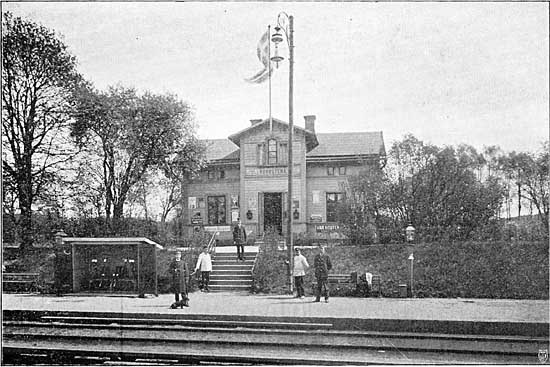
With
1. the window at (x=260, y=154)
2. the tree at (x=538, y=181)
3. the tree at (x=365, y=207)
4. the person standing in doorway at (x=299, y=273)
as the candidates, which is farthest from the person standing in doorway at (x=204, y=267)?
the tree at (x=538, y=181)

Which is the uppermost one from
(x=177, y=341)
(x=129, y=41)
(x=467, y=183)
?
(x=129, y=41)

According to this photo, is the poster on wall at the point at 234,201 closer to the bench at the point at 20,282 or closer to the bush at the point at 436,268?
the bush at the point at 436,268

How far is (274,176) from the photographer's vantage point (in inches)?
392

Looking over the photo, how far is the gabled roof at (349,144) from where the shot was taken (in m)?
9.20

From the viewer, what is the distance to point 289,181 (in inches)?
385

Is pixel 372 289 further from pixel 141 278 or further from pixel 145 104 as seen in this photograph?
pixel 145 104

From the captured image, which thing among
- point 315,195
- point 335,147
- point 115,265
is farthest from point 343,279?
point 115,265

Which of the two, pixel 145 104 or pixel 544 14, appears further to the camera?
pixel 145 104

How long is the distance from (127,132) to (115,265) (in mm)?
2668

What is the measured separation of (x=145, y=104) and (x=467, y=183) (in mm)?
6172

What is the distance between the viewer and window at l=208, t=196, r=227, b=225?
9.27 meters

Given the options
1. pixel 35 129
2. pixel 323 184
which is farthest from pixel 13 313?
pixel 323 184

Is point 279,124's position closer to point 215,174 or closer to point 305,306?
point 215,174

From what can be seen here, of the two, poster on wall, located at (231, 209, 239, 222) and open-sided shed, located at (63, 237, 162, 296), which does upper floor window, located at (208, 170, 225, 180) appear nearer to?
poster on wall, located at (231, 209, 239, 222)
